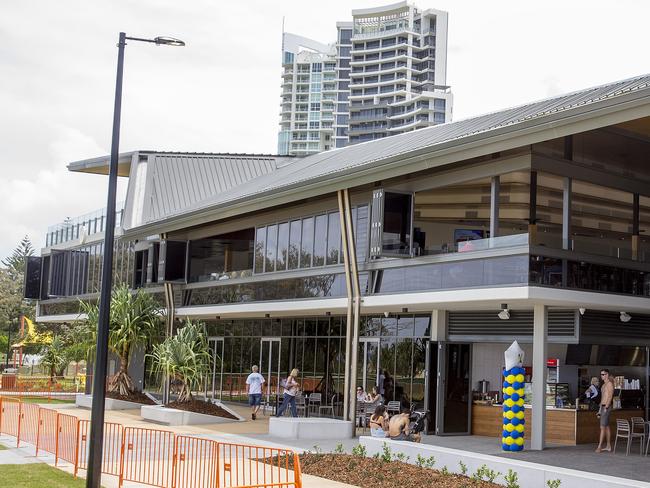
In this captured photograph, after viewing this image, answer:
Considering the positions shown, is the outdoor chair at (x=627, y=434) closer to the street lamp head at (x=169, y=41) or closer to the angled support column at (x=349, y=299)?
the angled support column at (x=349, y=299)

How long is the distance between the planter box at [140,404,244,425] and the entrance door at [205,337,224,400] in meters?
6.92

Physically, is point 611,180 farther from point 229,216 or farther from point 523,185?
point 229,216

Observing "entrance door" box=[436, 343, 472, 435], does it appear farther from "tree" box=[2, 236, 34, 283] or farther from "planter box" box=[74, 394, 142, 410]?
"tree" box=[2, 236, 34, 283]

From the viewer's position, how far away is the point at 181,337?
27.2m

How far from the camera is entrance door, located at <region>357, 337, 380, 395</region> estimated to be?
2475 centimetres

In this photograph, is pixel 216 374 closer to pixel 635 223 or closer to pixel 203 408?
pixel 203 408

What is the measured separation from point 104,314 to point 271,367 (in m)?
17.4

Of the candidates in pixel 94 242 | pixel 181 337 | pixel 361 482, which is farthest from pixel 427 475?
pixel 94 242

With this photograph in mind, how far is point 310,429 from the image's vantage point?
70.0 feet

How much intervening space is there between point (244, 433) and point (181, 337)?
5.50m

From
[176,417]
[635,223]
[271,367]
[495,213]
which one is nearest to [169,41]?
[495,213]

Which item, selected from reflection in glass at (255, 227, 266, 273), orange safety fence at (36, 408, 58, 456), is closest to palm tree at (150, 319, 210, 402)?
reflection in glass at (255, 227, 266, 273)

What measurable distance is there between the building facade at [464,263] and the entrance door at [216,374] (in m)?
2.46

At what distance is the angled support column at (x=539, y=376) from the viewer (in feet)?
63.5
